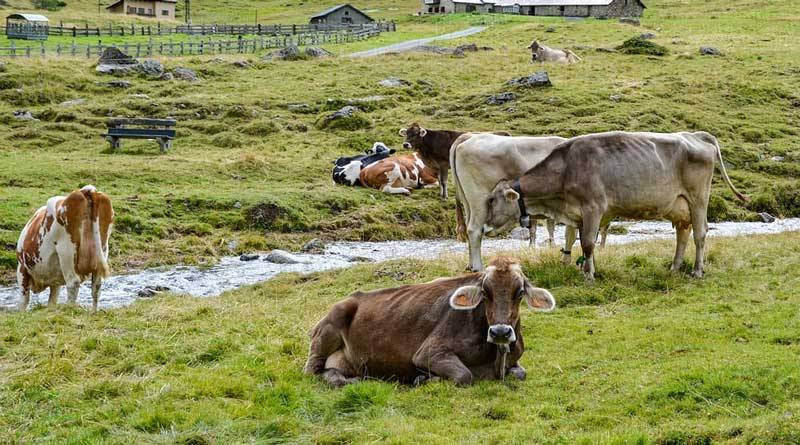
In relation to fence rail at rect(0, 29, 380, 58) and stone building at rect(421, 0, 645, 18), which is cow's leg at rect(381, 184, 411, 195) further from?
stone building at rect(421, 0, 645, 18)

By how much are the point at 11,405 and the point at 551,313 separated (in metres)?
7.26

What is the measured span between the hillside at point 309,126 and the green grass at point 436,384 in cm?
849

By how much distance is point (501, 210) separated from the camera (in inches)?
596

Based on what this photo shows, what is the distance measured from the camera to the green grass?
8.09 meters

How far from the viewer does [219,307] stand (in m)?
14.6

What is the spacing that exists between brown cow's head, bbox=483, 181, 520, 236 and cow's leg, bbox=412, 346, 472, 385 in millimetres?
5765

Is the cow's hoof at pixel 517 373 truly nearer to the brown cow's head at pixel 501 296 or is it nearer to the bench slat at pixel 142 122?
the brown cow's head at pixel 501 296

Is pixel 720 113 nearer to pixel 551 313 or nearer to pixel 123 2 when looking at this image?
pixel 551 313

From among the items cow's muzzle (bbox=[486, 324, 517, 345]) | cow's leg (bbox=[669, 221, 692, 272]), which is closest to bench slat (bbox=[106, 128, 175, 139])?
cow's leg (bbox=[669, 221, 692, 272])

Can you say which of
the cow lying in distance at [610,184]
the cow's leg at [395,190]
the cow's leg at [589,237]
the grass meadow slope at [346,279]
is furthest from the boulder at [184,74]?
the cow's leg at [589,237]

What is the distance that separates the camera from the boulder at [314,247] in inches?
861

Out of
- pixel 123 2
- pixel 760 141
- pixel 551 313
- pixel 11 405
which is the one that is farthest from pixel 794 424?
pixel 123 2

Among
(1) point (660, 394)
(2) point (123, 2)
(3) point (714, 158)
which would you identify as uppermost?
(2) point (123, 2)

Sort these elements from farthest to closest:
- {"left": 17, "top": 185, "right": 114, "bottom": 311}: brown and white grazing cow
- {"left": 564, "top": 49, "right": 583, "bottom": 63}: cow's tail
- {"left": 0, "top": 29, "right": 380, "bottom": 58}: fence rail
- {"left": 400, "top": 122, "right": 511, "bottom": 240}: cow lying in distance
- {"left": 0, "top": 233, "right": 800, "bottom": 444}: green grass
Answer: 1. {"left": 0, "top": 29, "right": 380, "bottom": 58}: fence rail
2. {"left": 564, "top": 49, "right": 583, "bottom": 63}: cow's tail
3. {"left": 400, "top": 122, "right": 511, "bottom": 240}: cow lying in distance
4. {"left": 17, "top": 185, "right": 114, "bottom": 311}: brown and white grazing cow
5. {"left": 0, "top": 233, "right": 800, "bottom": 444}: green grass
